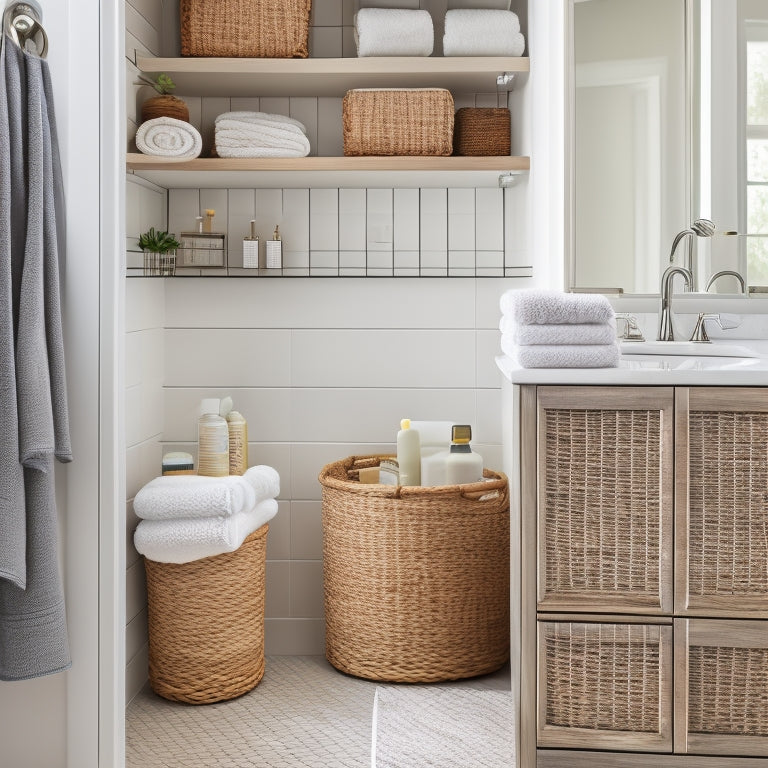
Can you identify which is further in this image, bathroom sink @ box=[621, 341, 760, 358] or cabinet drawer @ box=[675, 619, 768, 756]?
bathroom sink @ box=[621, 341, 760, 358]

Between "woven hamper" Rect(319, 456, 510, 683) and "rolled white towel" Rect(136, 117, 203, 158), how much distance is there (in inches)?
38.1

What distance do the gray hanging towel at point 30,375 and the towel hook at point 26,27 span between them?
0.03 meters

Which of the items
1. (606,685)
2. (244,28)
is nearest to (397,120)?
(244,28)

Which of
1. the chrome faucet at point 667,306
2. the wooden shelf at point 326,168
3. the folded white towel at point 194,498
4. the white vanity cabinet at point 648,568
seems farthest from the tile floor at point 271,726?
the wooden shelf at point 326,168

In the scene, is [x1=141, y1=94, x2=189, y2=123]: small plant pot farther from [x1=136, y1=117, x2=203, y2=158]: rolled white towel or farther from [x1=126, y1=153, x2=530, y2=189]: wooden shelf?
[x1=126, y1=153, x2=530, y2=189]: wooden shelf

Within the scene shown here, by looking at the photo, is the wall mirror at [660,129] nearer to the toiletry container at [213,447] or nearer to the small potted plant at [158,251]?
the toiletry container at [213,447]

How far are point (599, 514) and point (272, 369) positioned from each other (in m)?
1.35

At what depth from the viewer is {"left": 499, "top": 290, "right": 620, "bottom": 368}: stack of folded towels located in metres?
1.64

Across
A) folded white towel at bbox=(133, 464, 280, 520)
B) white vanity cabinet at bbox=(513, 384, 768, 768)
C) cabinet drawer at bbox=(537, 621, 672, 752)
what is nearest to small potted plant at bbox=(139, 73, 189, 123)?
folded white towel at bbox=(133, 464, 280, 520)

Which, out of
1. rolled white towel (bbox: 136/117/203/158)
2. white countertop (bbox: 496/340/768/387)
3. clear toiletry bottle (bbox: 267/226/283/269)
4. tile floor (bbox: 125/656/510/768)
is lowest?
tile floor (bbox: 125/656/510/768)

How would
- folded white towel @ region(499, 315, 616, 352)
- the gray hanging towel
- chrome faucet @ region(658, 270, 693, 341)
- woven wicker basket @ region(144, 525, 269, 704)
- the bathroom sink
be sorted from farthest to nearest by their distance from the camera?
woven wicker basket @ region(144, 525, 269, 704) → chrome faucet @ region(658, 270, 693, 341) → the bathroom sink → folded white towel @ region(499, 315, 616, 352) → the gray hanging towel

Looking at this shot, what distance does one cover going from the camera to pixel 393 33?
241cm

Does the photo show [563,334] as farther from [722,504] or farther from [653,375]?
[722,504]

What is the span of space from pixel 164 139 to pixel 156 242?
0.28 m
